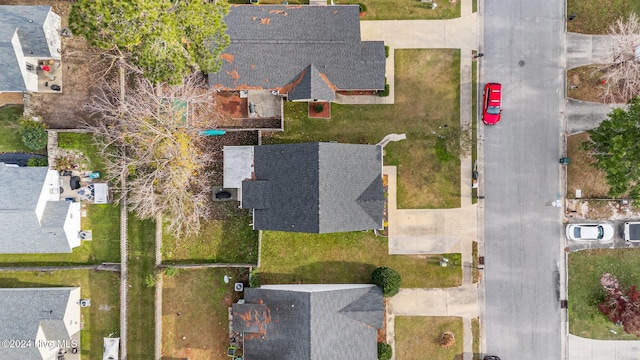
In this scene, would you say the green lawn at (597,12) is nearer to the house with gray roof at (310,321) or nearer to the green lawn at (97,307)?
the house with gray roof at (310,321)

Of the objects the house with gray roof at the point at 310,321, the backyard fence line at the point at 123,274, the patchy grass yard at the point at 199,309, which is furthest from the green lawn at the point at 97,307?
the house with gray roof at the point at 310,321

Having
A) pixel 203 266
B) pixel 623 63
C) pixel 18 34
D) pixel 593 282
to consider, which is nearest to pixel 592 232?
pixel 593 282

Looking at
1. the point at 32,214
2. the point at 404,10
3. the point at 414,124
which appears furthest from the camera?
the point at 414,124

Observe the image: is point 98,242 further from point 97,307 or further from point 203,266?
point 203,266

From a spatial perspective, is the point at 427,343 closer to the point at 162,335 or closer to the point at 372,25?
the point at 162,335

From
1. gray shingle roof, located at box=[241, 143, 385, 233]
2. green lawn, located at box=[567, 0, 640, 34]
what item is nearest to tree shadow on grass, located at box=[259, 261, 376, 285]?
gray shingle roof, located at box=[241, 143, 385, 233]

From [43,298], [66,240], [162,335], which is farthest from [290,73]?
[43,298]

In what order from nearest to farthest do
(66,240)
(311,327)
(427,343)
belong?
(311,327), (66,240), (427,343)
